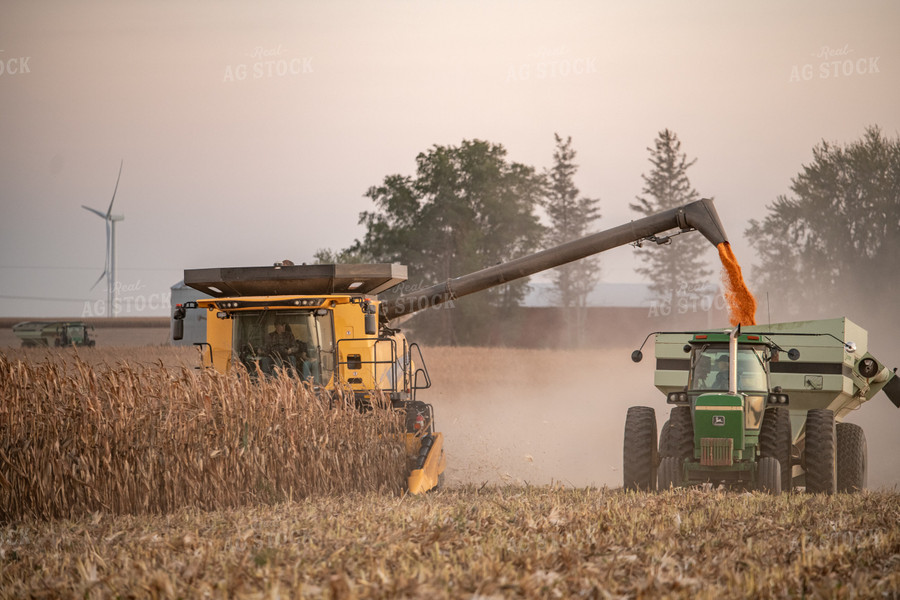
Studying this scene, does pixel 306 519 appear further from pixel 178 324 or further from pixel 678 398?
pixel 678 398

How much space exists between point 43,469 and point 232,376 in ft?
7.05

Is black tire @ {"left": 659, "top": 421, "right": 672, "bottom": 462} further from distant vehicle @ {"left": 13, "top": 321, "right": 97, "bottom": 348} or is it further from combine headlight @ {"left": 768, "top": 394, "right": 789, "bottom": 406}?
distant vehicle @ {"left": 13, "top": 321, "right": 97, "bottom": 348}

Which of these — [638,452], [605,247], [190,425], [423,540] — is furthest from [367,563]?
[605,247]

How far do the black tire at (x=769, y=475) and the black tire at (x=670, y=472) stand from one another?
33.6 inches

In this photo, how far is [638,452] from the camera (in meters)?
11.3

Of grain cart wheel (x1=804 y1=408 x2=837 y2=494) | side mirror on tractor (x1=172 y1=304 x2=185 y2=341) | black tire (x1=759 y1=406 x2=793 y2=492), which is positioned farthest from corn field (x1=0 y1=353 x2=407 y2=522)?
grain cart wheel (x1=804 y1=408 x2=837 y2=494)

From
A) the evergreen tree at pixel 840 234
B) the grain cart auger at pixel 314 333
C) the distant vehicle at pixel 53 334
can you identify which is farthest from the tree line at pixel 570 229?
the grain cart auger at pixel 314 333

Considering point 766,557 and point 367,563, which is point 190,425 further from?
point 766,557

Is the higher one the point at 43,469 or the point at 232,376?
the point at 232,376

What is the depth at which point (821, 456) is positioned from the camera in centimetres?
1103

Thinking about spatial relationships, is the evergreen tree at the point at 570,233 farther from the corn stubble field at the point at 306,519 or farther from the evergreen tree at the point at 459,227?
the corn stubble field at the point at 306,519

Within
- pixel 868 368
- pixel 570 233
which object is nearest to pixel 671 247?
pixel 570 233

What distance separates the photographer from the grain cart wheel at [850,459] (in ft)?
39.9

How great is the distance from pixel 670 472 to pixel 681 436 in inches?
18.0
